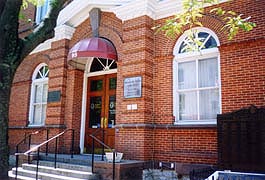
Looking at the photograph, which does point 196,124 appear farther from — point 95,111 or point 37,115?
point 37,115

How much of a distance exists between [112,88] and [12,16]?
14.1ft

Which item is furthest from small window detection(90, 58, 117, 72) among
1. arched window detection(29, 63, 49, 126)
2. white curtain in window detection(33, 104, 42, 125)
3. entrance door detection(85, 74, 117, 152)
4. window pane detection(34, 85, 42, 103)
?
white curtain in window detection(33, 104, 42, 125)

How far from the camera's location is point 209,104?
825 centimetres

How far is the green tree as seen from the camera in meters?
7.19

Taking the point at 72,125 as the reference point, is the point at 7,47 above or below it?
above

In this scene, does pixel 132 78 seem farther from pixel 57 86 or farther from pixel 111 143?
pixel 57 86

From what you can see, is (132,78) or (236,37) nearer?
(236,37)

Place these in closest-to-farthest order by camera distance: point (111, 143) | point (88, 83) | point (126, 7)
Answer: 1. point (126, 7)
2. point (111, 143)
3. point (88, 83)

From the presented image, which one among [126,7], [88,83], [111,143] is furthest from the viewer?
[88,83]

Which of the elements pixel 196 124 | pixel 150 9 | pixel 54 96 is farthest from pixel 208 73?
pixel 54 96

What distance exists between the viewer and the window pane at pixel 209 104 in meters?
8.12

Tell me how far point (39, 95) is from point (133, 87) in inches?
223

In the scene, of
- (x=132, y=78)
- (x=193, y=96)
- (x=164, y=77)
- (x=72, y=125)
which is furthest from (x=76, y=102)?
(x=193, y=96)

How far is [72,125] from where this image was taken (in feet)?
35.5
